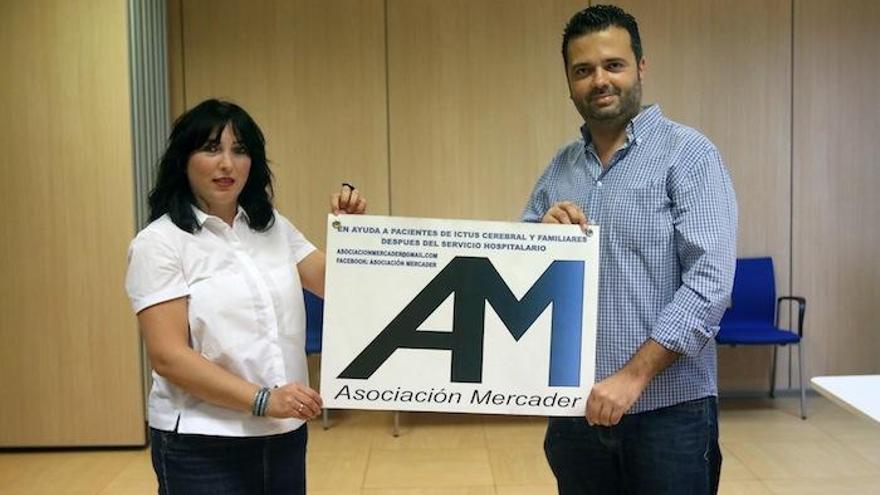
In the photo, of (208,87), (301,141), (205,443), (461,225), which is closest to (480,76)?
(301,141)

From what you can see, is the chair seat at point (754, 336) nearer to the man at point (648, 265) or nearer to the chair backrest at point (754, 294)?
the chair backrest at point (754, 294)

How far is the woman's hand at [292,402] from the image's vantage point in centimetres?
161

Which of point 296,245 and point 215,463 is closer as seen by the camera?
point 215,463

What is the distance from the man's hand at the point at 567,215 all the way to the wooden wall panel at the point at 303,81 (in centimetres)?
321

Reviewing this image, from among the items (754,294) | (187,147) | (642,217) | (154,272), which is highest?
(187,147)

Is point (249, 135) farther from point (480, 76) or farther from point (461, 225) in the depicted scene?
point (480, 76)

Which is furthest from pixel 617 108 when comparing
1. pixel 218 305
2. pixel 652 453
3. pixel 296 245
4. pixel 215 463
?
pixel 215 463

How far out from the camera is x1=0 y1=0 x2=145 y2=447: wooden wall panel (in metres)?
3.98

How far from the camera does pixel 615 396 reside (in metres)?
1.61

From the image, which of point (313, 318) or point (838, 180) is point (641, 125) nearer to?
point (313, 318)

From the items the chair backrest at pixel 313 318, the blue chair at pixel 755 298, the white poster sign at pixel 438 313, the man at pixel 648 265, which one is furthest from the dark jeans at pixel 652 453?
the blue chair at pixel 755 298

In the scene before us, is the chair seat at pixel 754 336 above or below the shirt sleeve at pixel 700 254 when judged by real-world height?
below

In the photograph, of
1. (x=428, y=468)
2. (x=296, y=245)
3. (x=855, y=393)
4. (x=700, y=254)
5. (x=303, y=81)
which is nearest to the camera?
(x=700, y=254)

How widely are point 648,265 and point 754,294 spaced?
140 inches
